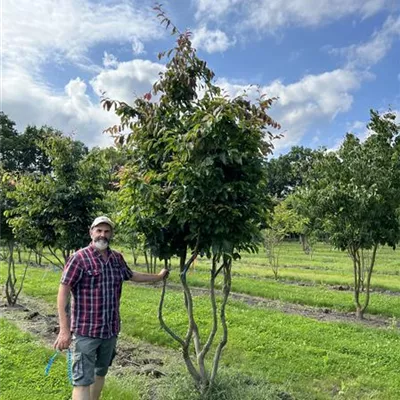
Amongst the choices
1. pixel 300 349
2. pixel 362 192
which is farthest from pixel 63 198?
pixel 362 192

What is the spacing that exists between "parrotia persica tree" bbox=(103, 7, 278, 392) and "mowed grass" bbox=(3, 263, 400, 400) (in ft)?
5.65

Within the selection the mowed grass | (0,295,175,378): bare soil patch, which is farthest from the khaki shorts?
the mowed grass

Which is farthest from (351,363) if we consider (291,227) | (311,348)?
(291,227)

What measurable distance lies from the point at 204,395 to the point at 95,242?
7.22ft

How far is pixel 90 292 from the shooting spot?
4047mm

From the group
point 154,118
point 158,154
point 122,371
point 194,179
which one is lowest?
point 122,371

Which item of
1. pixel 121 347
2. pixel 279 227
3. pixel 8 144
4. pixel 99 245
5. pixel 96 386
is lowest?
pixel 121 347

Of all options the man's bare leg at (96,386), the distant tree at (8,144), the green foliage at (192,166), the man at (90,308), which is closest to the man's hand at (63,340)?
the man at (90,308)

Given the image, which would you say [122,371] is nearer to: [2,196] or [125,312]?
[125,312]

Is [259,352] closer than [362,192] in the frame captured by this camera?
Yes

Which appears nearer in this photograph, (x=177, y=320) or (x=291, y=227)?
(x=177, y=320)

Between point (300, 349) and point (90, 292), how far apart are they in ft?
14.9

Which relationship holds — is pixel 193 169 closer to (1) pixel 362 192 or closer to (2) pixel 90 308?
(2) pixel 90 308

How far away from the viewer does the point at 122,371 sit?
617cm
